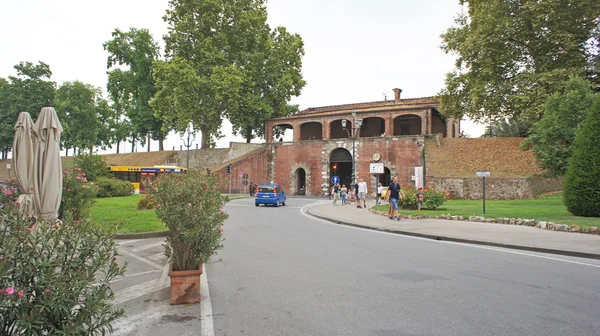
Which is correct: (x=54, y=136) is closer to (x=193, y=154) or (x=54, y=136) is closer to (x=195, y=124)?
(x=195, y=124)

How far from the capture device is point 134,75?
5312 centimetres

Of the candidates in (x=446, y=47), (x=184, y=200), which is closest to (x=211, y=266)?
(x=184, y=200)

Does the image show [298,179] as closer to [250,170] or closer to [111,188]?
[250,170]

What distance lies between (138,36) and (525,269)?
186 ft

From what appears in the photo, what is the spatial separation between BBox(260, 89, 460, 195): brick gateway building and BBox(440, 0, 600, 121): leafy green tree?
26.8ft

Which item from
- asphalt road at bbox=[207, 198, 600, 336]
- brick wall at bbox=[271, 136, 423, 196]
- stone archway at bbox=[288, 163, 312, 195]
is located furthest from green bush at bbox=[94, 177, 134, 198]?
asphalt road at bbox=[207, 198, 600, 336]

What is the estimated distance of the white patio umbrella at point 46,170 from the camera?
8.20 meters

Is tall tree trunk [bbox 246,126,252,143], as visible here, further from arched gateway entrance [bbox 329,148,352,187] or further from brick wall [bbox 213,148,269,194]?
arched gateway entrance [bbox 329,148,352,187]

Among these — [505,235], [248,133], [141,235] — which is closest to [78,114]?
[248,133]

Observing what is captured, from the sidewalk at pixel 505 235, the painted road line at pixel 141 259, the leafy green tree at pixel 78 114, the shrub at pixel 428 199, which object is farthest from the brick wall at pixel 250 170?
the painted road line at pixel 141 259

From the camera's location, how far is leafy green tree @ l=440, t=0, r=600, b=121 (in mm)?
27031

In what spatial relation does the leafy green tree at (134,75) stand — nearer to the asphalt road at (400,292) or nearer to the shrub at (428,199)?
the shrub at (428,199)

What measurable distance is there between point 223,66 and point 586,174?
37.5 m

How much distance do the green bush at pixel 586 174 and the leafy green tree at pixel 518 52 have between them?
12.2 meters
